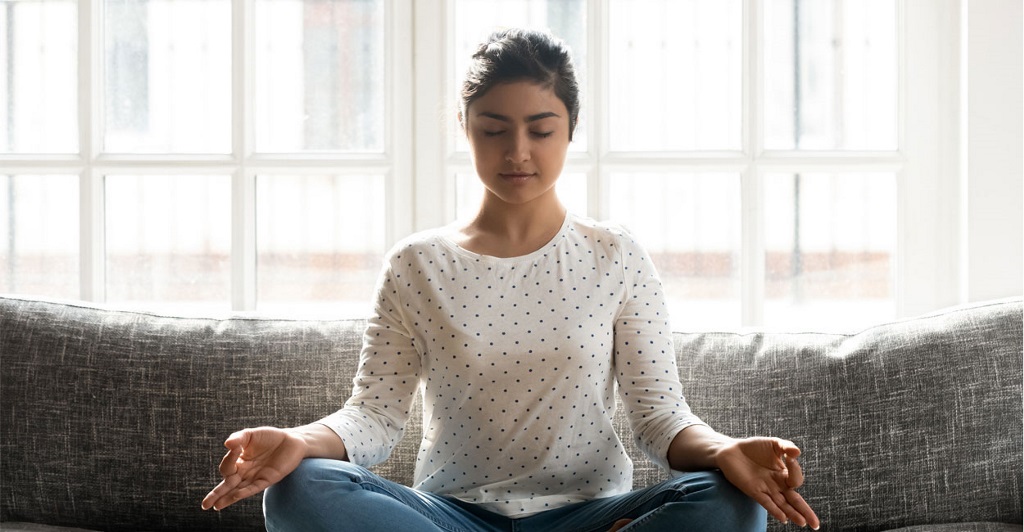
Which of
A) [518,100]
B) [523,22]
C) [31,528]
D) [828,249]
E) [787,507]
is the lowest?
[31,528]

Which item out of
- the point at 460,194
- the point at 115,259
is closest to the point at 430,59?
the point at 460,194

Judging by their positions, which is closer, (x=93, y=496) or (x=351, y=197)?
(x=93, y=496)

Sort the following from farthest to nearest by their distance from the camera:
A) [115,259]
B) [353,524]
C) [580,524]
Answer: [115,259], [580,524], [353,524]

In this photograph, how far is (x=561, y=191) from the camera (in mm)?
2271

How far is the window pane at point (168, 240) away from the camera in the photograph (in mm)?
2318

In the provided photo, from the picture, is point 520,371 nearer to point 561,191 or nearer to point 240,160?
point 561,191

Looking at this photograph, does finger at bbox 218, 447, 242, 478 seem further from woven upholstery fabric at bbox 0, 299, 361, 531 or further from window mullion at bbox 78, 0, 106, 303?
window mullion at bbox 78, 0, 106, 303

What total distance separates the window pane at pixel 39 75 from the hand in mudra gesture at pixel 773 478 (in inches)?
70.1

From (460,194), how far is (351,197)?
0.85 feet

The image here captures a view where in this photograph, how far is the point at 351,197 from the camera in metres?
2.30

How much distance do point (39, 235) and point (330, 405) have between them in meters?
1.00

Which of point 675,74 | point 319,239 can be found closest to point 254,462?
point 319,239

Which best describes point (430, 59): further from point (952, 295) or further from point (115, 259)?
point (952, 295)

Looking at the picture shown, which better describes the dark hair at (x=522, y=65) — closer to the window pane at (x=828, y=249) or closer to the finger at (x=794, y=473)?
the finger at (x=794, y=473)
